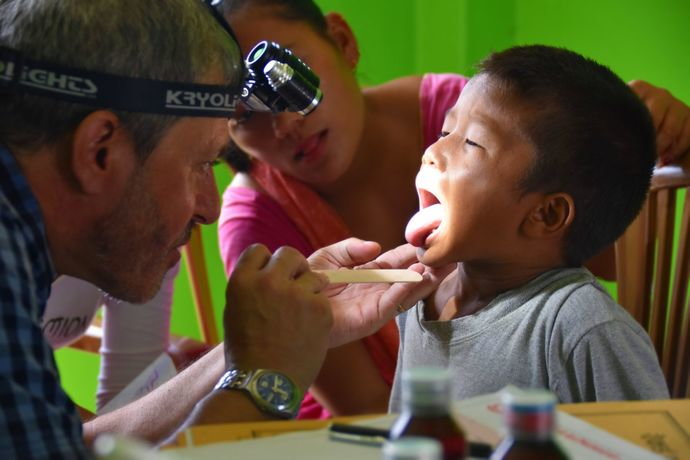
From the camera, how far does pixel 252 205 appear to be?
1.80 meters

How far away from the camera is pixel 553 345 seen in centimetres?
110

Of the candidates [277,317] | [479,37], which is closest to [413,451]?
[277,317]

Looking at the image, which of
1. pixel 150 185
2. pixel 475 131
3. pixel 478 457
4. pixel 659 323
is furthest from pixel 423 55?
pixel 478 457

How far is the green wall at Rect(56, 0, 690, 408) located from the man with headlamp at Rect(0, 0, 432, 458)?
52.7 inches

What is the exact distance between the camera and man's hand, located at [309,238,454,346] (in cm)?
127

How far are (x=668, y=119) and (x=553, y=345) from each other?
0.47 m

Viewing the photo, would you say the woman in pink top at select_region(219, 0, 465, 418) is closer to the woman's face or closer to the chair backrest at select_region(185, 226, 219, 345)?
the woman's face

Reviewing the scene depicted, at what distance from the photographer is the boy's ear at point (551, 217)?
1188 millimetres

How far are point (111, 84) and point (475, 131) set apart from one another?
17.8 inches

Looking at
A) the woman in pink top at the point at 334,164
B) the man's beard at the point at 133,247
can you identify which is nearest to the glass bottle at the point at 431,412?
the man's beard at the point at 133,247

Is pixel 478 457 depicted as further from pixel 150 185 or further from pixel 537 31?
pixel 537 31

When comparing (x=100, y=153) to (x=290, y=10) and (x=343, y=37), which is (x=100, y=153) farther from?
(x=343, y=37)


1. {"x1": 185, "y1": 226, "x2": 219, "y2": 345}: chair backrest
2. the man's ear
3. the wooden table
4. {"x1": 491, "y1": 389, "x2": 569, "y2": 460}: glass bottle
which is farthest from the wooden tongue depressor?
{"x1": 185, "y1": 226, "x2": 219, "y2": 345}: chair backrest

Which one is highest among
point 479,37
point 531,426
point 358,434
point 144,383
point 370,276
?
point 531,426
